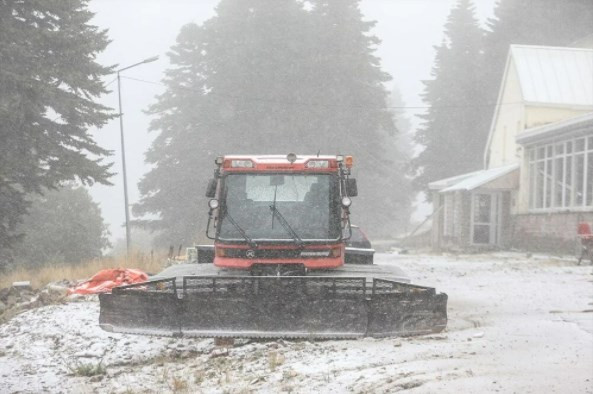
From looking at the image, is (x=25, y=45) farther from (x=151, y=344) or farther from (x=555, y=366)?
(x=555, y=366)

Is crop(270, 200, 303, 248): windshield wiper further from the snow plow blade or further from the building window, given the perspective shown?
the building window

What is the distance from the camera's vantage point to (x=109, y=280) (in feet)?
46.8

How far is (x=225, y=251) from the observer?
9.02 metres

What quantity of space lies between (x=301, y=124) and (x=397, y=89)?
66.1 metres

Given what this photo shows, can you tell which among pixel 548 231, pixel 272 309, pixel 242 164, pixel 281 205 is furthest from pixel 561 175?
pixel 272 309

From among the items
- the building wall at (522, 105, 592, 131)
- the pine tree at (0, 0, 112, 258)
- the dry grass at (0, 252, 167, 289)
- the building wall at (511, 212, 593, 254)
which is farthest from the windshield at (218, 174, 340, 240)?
the building wall at (522, 105, 592, 131)

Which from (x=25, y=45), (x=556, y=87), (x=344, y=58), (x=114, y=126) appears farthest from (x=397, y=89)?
(x=114, y=126)

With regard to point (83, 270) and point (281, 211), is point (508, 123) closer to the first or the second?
point (83, 270)

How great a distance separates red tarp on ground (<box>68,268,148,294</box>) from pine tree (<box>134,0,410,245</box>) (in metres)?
27.0

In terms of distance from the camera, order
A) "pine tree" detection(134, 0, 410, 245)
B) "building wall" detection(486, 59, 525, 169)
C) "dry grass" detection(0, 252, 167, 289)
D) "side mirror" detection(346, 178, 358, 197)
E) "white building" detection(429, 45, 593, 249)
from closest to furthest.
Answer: "side mirror" detection(346, 178, 358, 197) < "dry grass" detection(0, 252, 167, 289) < "white building" detection(429, 45, 593, 249) < "building wall" detection(486, 59, 525, 169) < "pine tree" detection(134, 0, 410, 245)

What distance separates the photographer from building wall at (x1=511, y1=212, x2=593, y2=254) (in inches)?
1009

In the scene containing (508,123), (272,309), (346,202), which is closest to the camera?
(272,309)

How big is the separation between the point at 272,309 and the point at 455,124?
49.6 meters

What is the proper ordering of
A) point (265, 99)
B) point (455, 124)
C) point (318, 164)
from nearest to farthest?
point (318, 164)
point (265, 99)
point (455, 124)
